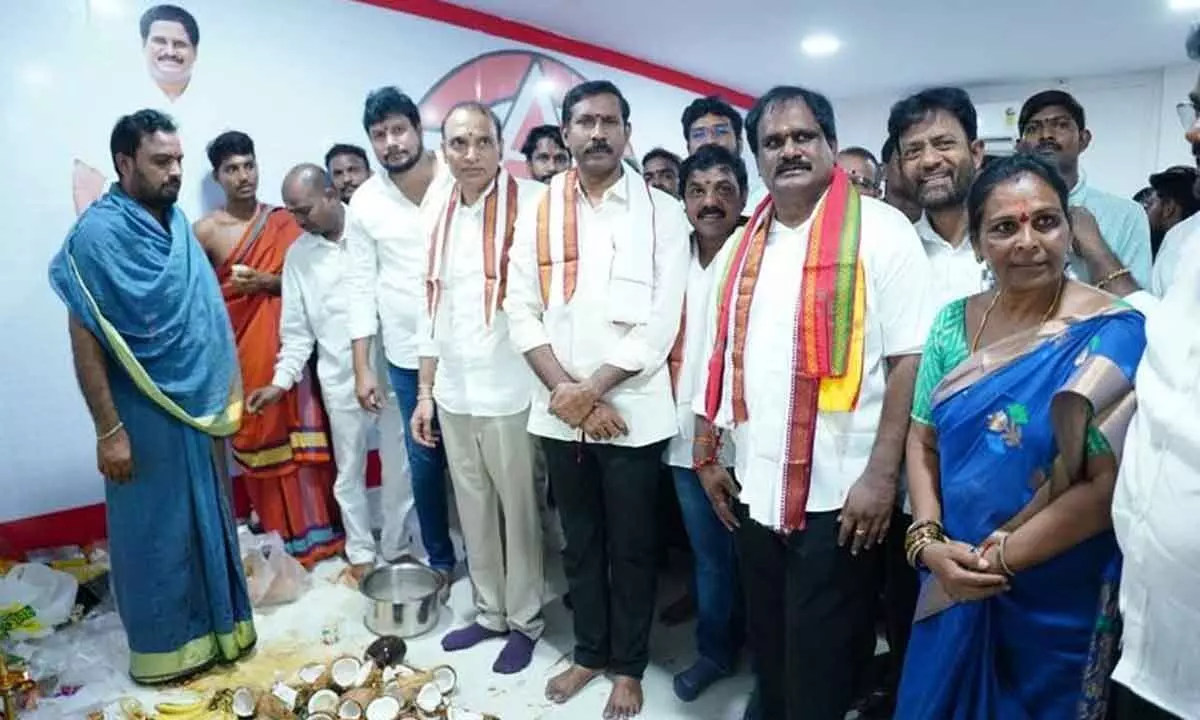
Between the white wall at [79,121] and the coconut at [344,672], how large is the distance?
168 cm

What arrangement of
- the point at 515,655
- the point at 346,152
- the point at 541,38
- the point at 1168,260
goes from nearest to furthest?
the point at 1168,260 → the point at 515,655 → the point at 346,152 → the point at 541,38

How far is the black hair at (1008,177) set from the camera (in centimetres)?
133

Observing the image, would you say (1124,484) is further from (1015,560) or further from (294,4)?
(294,4)

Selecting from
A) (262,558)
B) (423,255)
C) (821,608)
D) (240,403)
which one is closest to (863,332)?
(821,608)

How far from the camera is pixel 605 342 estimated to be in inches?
81.7

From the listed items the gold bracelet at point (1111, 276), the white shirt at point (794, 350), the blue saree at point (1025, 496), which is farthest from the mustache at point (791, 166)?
the gold bracelet at point (1111, 276)

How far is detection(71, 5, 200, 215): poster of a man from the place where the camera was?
125 inches

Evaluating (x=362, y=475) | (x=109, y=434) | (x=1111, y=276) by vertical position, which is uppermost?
(x=1111, y=276)

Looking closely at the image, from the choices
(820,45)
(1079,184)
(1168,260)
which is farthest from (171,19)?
(820,45)

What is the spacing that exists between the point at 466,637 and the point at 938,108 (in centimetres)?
214

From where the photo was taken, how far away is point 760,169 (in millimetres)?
1819

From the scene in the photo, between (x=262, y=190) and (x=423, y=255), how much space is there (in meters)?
1.23

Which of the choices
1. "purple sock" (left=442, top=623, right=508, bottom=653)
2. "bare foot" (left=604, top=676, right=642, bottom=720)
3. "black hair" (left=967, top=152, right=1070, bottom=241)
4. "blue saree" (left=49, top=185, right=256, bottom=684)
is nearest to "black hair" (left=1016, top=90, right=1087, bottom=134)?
"black hair" (left=967, top=152, right=1070, bottom=241)

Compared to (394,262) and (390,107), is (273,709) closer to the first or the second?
(394,262)
